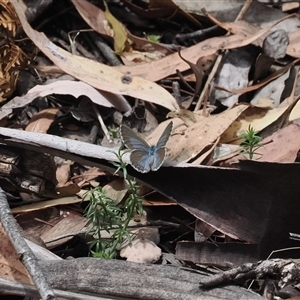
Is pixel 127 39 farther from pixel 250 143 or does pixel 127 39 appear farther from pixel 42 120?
pixel 250 143

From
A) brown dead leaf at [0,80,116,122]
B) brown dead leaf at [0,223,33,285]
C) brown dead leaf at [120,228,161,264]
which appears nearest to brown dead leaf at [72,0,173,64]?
brown dead leaf at [0,80,116,122]

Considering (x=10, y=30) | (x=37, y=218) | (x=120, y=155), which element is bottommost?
(x=37, y=218)

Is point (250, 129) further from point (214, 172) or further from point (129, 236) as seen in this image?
point (129, 236)

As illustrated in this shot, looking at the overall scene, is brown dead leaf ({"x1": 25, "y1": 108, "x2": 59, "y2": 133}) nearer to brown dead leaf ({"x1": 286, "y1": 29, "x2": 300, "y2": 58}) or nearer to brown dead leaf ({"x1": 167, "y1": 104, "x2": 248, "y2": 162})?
brown dead leaf ({"x1": 167, "y1": 104, "x2": 248, "y2": 162})

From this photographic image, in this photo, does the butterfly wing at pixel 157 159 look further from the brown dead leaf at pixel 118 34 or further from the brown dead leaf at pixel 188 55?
the brown dead leaf at pixel 118 34

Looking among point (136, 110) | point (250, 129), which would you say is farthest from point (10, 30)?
point (250, 129)

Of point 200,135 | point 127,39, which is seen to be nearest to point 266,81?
point 200,135
